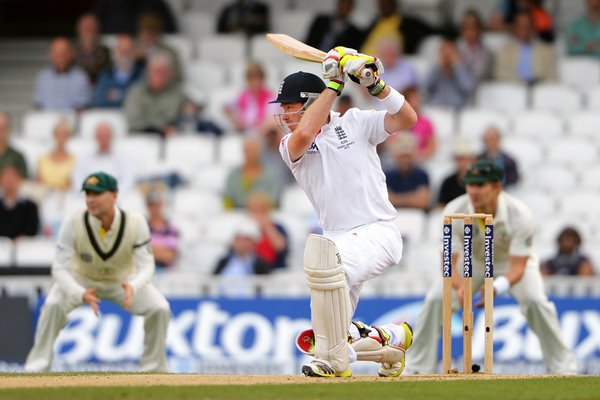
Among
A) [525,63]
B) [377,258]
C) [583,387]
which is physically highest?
[525,63]

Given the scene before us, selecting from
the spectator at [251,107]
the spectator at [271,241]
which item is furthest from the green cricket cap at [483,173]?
the spectator at [251,107]

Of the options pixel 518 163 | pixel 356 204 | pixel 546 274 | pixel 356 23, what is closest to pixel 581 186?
pixel 518 163

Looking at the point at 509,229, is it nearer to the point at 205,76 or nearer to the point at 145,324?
the point at 145,324

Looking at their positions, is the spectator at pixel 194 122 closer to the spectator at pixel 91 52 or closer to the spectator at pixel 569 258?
the spectator at pixel 91 52

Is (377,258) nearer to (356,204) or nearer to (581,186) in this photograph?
(356,204)

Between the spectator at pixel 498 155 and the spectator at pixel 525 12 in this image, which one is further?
the spectator at pixel 525 12

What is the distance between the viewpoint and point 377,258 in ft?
28.1

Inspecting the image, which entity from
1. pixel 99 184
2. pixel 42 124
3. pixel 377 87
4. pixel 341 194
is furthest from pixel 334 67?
pixel 42 124

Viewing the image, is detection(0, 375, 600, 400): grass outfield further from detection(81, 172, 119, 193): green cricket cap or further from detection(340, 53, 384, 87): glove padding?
detection(81, 172, 119, 193): green cricket cap

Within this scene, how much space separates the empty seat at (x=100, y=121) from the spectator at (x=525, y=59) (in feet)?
12.6

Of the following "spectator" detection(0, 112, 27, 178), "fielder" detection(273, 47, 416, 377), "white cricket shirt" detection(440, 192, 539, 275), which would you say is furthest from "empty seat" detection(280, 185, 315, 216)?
"fielder" detection(273, 47, 416, 377)

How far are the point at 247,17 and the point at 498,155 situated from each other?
3566mm

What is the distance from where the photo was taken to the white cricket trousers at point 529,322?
36.1 ft

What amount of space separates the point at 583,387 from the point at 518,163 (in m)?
6.59
